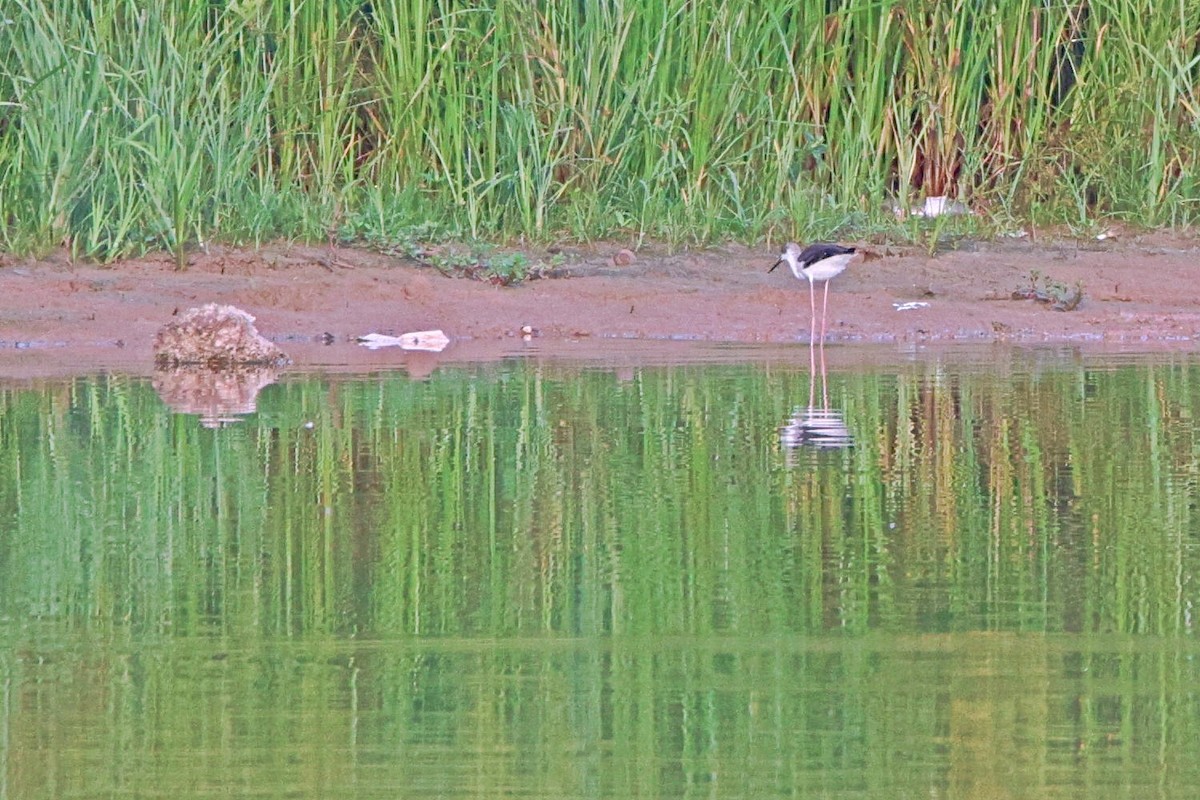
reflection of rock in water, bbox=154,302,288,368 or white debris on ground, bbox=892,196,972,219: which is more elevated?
white debris on ground, bbox=892,196,972,219

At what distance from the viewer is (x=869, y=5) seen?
1188 cm

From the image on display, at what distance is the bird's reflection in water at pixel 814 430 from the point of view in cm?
632

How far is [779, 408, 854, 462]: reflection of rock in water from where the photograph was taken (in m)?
6.37

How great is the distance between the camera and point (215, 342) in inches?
359

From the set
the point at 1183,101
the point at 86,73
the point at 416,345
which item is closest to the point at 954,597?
the point at 416,345

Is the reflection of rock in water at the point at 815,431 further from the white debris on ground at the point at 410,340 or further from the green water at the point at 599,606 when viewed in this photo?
the white debris on ground at the point at 410,340

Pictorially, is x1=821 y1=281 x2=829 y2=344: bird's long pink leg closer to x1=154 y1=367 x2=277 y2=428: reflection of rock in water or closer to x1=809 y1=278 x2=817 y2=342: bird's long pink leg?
x1=809 y1=278 x2=817 y2=342: bird's long pink leg

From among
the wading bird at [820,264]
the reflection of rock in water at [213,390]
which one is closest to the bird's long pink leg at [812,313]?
the wading bird at [820,264]

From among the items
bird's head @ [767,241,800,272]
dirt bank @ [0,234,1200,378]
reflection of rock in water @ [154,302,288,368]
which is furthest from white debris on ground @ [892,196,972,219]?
reflection of rock in water @ [154,302,288,368]

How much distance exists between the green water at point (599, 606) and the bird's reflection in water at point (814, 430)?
0.08 metres

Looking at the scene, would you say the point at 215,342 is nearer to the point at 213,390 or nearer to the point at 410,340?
the point at 213,390

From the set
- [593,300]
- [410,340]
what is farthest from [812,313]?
[410,340]

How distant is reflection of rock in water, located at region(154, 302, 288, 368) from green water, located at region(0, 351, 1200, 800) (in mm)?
1993

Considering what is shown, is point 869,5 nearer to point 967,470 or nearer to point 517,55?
point 517,55
